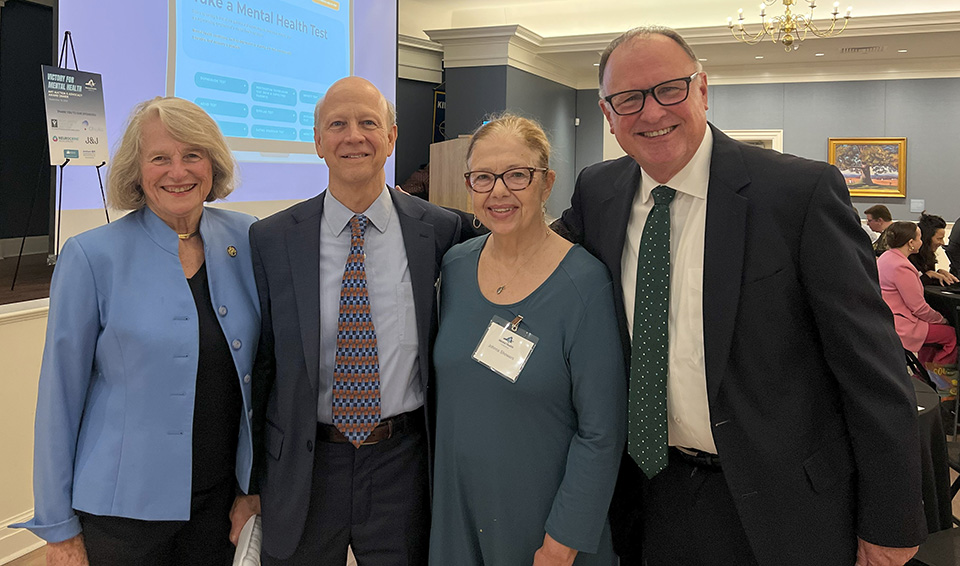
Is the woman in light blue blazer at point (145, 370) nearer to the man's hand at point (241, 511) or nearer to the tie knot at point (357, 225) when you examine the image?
the man's hand at point (241, 511)

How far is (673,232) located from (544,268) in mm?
310

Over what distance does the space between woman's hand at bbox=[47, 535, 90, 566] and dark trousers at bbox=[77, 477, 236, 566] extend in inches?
0.5

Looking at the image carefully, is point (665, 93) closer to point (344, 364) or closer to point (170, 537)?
point (344, 364)

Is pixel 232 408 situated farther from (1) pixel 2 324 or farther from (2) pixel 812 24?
(2) pixel 812 24

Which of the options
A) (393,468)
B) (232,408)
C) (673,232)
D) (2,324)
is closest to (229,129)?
(2,324)

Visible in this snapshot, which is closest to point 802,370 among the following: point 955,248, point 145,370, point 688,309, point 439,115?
point 688,309

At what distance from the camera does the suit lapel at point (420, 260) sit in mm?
1729

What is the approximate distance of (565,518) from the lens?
1.49 metres

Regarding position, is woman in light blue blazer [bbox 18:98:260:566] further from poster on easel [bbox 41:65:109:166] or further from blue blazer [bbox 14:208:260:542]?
poster on easel [bbox 41:65:109:166]

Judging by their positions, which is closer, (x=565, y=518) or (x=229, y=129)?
(x=565, y=518)

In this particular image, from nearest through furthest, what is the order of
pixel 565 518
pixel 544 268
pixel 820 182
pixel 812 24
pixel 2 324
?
pixel 820 182 → pixel 565 518 → pixel 544 268 → pixel 2 324 → pixel 812 24

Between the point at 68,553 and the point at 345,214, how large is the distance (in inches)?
41.2

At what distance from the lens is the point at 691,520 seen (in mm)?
1583

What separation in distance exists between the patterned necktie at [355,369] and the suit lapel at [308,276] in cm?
6
